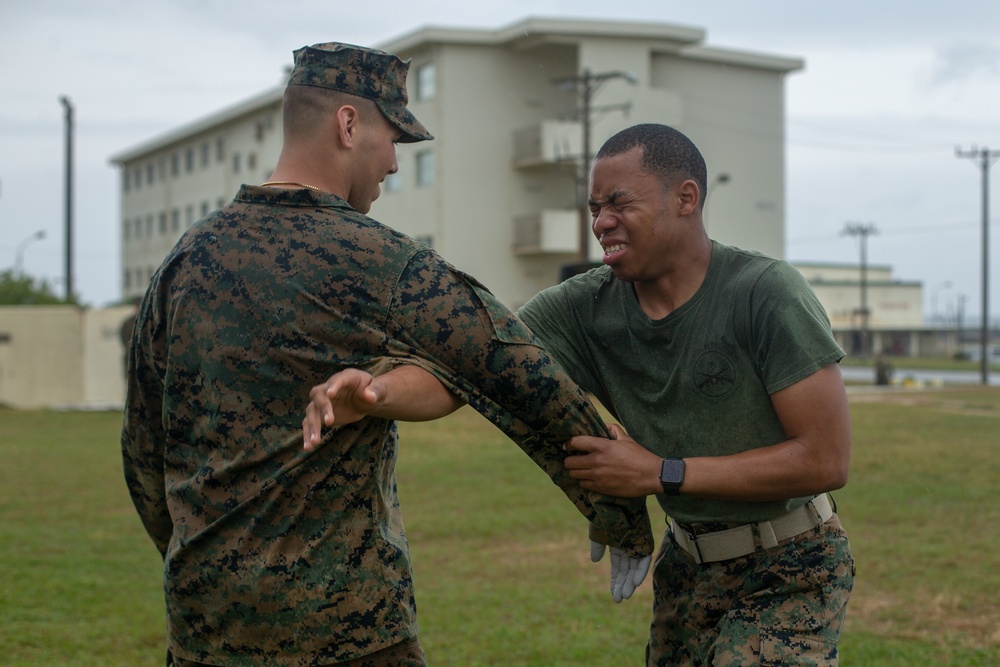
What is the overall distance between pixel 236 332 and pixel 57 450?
1761 cm

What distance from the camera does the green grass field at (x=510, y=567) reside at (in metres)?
6.82

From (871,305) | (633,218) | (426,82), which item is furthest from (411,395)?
(871,305)

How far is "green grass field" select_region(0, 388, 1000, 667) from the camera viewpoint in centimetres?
682

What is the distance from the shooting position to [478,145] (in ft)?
135

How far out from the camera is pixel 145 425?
3.11 metres

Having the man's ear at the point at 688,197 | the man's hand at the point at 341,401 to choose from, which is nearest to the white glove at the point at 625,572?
the man's ear at the point at 688,197

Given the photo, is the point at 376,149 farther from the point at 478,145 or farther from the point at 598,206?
the point at 478,145

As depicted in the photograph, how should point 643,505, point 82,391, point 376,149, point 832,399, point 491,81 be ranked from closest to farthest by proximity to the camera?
point 376,149
point 832,399
point 643,505
point 82,391
point 491,81

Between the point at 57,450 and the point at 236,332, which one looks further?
the point at 57,450

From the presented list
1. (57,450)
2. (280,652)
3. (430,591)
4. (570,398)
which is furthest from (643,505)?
(57,450)

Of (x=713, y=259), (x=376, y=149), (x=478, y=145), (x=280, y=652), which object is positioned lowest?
(x=280, y=652)

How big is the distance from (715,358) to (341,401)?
138 centimetres

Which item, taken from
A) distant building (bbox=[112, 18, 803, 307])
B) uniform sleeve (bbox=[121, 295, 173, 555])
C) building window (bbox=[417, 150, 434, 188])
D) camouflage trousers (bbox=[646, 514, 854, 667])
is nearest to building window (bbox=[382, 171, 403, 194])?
distant building (bbox=[112, 18, 803, 307])

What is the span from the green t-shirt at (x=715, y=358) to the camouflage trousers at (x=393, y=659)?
3.45 ft
